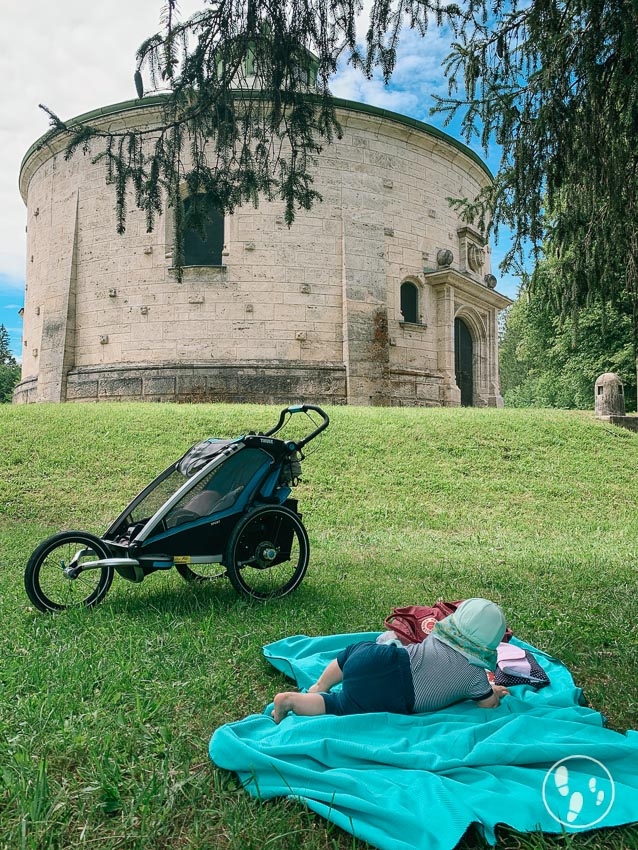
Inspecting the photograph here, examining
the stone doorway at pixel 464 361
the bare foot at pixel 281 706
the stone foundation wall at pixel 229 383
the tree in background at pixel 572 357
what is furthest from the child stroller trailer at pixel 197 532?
the stone doorway at pixel 464 361

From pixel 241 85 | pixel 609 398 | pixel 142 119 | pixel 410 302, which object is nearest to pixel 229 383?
pixel 410 302

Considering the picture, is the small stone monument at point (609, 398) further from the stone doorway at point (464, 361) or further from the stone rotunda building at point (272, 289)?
the stone doorway at point (464, 361)

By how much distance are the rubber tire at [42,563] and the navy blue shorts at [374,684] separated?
2.39 m

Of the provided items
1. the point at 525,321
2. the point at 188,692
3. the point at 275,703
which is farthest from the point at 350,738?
the point at 525,321

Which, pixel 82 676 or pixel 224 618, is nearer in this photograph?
pixel 82 676

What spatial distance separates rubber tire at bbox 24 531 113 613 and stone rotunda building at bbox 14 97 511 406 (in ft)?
48.4

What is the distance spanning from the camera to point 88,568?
4.29 meters

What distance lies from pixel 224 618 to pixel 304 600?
85 cm

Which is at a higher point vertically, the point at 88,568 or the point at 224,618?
the point at 88,568

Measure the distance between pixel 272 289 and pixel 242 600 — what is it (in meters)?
16.0

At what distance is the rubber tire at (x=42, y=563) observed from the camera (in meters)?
4.24

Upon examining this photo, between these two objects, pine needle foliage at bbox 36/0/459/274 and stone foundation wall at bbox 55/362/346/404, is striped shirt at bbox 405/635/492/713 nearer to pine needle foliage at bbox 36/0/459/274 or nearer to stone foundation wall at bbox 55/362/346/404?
pine needle foliage at bbox 36/0/459/274

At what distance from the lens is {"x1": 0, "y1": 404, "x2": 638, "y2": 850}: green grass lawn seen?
2.05 meters

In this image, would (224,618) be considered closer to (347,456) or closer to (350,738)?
(350,738)
